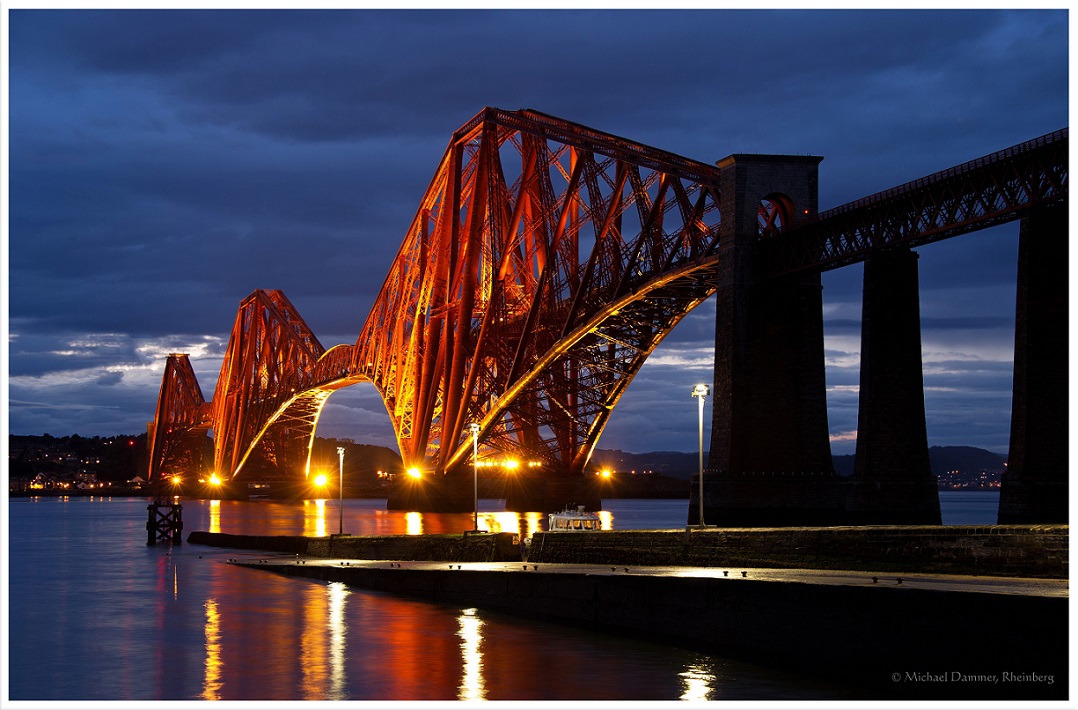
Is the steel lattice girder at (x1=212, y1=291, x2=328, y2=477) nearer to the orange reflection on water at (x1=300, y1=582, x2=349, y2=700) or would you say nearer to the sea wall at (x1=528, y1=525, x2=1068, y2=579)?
the orange reflection on water at (x1=300, y1=582, x2=349, y2=700)

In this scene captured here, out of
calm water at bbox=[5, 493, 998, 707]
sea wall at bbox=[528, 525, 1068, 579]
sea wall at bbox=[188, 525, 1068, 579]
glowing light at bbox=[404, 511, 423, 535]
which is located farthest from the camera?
glowing light at bbox=[404, 511, 423, 535]

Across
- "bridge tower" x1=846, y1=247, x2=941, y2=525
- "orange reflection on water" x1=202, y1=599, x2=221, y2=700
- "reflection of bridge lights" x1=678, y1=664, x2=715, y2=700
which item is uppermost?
"bridge tower" x1=846, y1=247, x2=941, y2=525

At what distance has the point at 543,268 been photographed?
286 ft

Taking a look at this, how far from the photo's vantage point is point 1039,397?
40.5 m

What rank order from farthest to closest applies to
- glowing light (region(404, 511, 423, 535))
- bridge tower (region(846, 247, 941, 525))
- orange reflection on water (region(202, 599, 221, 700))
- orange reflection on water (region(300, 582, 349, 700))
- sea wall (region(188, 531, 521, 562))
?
glowing light (region(404, 511, 423, 535))
bridge tower (region(846, 247, 941, 525))
sea wall (region(188, 531, 521, 562))
orange reflection on water (region(300, 582, 349, 700))
orange reflection on water (region(202, 599, 221, 700))

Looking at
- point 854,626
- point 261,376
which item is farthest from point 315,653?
point 261,376

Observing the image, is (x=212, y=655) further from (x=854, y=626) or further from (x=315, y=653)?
(x=854, y=626)

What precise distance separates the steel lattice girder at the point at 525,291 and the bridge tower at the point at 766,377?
40.7 ft

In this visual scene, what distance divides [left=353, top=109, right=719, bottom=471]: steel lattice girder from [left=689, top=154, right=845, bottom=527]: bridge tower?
12396mm

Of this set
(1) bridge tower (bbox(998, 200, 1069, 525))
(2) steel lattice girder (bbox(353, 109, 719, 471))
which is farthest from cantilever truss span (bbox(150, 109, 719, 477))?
(1) bridge tower (bbox(998, 200, 1069, 525))

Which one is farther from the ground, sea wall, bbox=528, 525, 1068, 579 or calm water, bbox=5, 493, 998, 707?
sea wall, bbox=528, 525, 1068, 579

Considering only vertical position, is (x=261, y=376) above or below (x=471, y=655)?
above

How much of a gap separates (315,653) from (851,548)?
40.8ft

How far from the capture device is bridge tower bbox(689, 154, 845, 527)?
55219 millimetres
